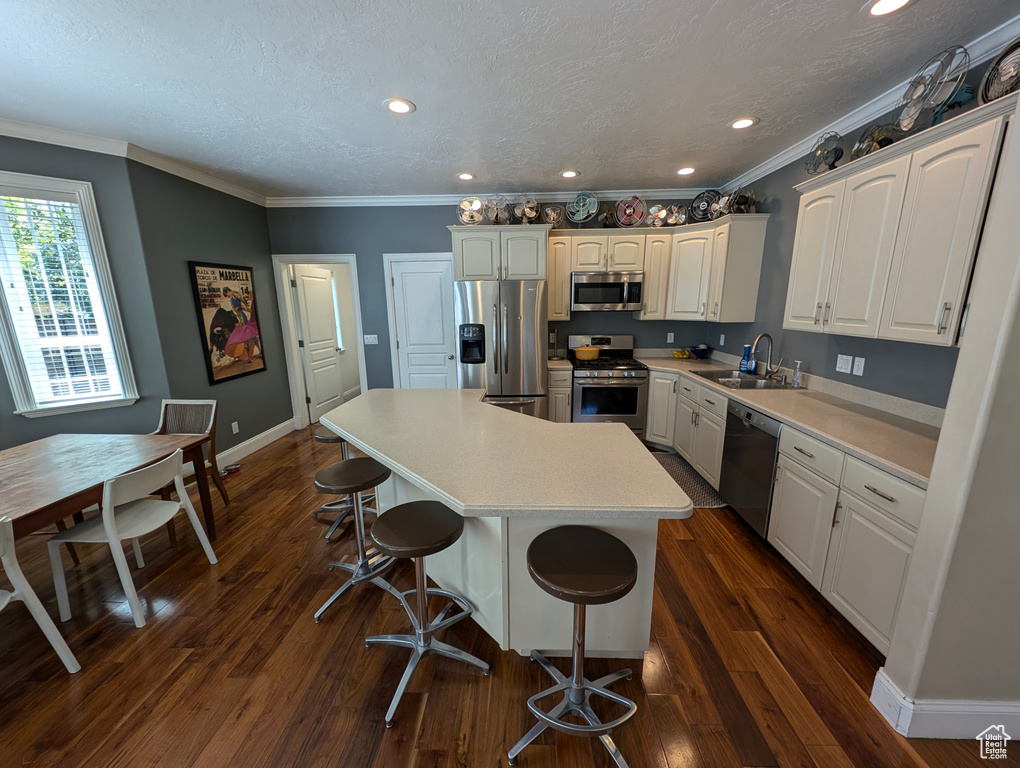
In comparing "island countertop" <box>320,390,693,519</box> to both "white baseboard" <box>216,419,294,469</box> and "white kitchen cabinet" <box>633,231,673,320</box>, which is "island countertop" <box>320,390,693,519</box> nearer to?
"white baseboard" <box>216,419,294,469</box>

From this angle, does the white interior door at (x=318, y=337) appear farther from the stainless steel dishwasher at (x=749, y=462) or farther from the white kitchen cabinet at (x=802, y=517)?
the white kitchen cabinet at (x=802, y=517)

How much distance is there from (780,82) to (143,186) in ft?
14.3

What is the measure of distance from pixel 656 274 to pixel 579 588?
11.8 feet

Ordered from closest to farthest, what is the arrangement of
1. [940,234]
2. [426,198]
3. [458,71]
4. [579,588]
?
[579,588] → [940,234] → [458,71] → [426,198]

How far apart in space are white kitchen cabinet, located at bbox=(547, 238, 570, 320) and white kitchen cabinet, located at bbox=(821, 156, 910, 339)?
2.27 m

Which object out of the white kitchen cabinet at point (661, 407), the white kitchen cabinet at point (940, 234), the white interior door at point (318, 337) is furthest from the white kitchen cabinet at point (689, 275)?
the white interior door at point (318, 337)

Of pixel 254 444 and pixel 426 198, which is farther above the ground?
pixel 426 198

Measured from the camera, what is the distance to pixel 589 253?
3963 millimetres

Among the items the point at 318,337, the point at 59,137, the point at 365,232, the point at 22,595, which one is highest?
the point at 59,137

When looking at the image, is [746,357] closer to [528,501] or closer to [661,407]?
[661,407]

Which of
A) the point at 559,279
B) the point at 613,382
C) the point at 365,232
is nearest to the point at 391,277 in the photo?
the point at 365,232

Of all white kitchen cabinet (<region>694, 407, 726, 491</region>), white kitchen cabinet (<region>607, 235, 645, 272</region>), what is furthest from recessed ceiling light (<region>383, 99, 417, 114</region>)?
white kitchen cabinet (<region>694, 407, 726, 491</region>)

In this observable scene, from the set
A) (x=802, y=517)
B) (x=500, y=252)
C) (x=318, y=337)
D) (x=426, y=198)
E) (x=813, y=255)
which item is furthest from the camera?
(x=318, y=337)

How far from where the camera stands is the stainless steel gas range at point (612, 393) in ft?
12.5
